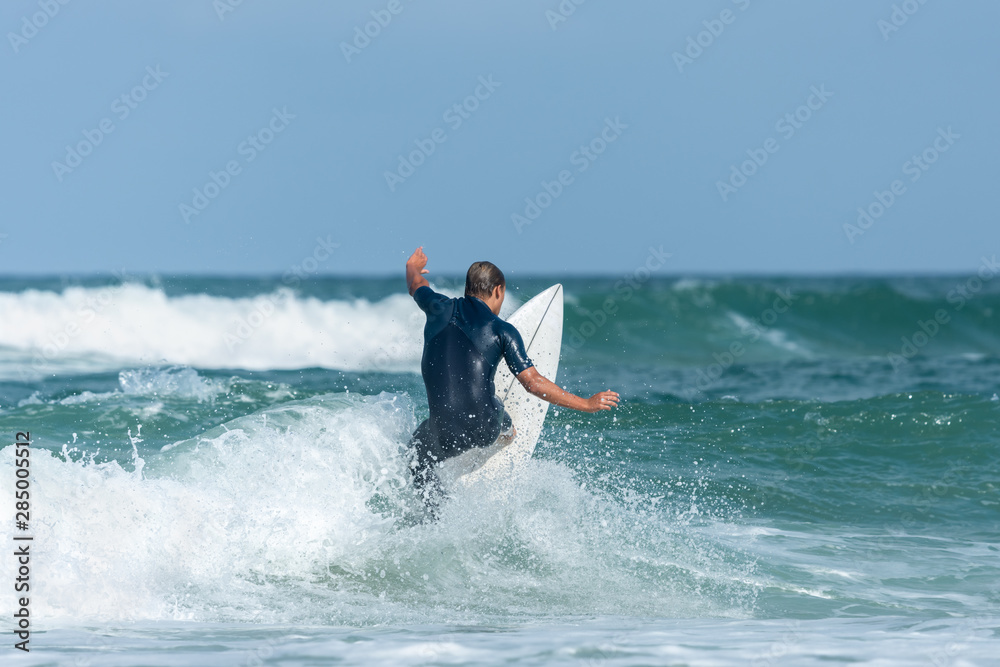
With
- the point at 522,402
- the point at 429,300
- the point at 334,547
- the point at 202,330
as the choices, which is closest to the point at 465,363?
the point at 429,300

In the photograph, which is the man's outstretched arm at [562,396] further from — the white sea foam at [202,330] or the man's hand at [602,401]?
the white sea foam at [202,330]

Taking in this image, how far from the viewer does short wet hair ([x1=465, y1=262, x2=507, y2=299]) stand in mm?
5352

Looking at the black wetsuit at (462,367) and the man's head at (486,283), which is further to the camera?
the man's head at (486,283)

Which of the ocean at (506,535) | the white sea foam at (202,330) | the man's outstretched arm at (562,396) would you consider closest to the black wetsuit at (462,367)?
the man's outstretched arm at (562,396)

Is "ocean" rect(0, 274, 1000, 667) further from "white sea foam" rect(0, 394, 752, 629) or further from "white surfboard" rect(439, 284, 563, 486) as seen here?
"white surfboard" rect(439, 284, 563, 486)

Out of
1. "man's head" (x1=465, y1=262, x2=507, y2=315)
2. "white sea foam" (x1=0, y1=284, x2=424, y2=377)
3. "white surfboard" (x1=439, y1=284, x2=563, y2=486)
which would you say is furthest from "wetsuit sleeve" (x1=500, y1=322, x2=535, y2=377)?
"white sea foam" (x1=0, y1=284, x2=424, y2=377)

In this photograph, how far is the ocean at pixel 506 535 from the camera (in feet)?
13.3

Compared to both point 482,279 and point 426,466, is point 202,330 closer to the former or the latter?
point 426,466

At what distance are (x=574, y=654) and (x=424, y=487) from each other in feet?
6.59

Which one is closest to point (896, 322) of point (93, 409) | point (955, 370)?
point (955, 370)

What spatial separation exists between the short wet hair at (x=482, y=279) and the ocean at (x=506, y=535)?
4.01 feet

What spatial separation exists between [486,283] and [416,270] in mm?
636

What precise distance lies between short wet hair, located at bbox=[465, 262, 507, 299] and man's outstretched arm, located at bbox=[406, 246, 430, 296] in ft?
1.37

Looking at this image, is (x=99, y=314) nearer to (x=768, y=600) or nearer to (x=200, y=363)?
(x=200, y=363)
